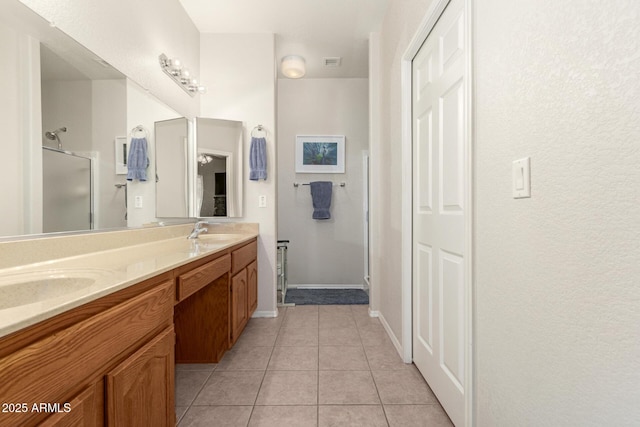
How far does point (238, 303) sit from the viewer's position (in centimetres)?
204

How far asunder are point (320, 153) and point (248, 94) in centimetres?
125

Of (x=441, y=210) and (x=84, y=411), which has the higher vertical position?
(x=441, y=210)

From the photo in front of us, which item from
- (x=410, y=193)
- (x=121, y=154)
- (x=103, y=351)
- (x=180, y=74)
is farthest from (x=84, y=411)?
(x=180, y=74)

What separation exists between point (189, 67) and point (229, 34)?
54 cm

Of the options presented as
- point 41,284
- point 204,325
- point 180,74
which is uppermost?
point 180,74

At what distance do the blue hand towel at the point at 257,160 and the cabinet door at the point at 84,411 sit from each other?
2.04 meters

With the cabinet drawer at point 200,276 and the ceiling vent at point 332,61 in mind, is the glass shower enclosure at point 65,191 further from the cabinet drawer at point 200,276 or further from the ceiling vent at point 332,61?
the ceiling vent at point 332,61

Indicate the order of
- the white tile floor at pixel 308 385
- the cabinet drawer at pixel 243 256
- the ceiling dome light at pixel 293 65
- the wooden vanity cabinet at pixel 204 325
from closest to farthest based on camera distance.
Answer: the white tile floor at pixel 308 385
the wooden vanity cabinet at pixel 204 325
the cabinet drawer at pixel 243 256
the ceiling dome light at pixel 293 65

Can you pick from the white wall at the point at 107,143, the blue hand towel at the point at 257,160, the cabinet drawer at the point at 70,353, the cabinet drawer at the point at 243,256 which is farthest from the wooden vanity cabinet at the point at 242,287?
the cabinet drawer at the point at 70,353

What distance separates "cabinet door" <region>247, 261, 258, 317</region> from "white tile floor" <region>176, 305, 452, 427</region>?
0.77 ft

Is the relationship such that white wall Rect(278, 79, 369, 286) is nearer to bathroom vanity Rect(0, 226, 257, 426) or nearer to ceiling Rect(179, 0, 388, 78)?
ceiling Rect(179, 0, 388, 78)

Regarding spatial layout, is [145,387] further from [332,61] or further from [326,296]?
[332,61]

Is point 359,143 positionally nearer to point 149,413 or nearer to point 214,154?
point 214,154

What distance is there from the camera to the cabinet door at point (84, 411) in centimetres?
60
